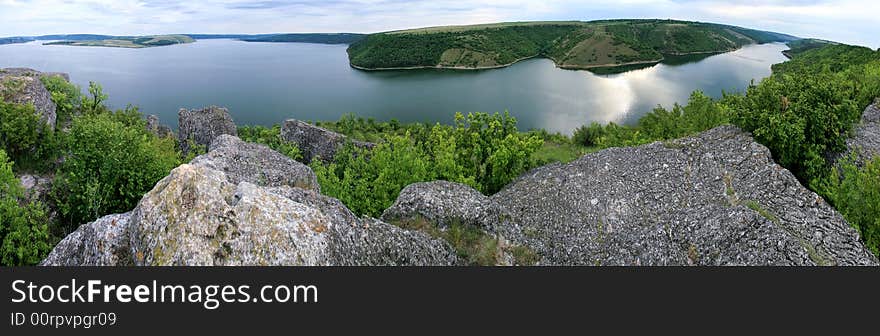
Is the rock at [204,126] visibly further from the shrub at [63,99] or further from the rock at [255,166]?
the rock at [255,166]

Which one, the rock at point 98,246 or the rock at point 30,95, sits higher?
the rock at point 30,95

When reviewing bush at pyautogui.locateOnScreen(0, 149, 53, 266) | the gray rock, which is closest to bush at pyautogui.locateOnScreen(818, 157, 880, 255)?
the gray rock

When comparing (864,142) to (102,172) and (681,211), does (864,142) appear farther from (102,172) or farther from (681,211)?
(102,172)

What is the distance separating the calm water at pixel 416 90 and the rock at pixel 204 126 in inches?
1862

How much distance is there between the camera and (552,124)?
80938 millimetres

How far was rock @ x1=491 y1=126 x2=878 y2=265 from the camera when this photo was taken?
13977 millimetres

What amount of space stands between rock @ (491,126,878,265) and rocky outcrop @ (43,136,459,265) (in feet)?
24.3

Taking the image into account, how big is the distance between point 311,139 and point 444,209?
23.5 metres

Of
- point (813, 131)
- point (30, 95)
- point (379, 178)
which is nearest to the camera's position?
point (813, 131)

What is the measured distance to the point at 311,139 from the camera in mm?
37344

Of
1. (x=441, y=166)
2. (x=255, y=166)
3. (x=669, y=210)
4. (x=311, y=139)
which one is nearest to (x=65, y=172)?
(x=255, y=166)

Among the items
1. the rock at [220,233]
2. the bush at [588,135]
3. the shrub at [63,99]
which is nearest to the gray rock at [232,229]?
the rock at [220,233]

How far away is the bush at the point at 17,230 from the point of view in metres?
15.1

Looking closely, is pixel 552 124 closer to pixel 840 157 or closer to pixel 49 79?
pixel 840 157
